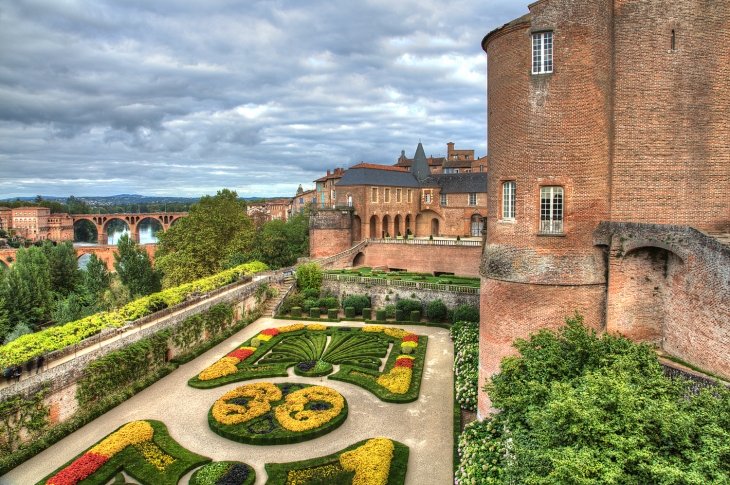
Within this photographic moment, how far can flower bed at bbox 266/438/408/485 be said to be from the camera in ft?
47.8

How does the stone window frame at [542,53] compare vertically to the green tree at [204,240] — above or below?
above

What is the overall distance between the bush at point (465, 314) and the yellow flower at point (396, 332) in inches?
157

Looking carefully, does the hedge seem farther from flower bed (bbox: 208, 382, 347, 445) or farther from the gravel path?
flower bed (bbox: 208, 382, 347, 445)

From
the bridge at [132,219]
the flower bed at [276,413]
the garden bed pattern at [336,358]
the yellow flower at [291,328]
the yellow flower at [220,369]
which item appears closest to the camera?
the flower bed at [276,413]

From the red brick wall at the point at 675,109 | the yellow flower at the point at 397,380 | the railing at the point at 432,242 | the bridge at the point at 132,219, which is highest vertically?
the red brick wall at the point at 675,109

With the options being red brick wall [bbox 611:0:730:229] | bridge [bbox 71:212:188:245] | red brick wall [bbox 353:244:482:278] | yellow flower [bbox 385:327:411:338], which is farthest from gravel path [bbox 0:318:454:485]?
bridge [bbox 71:212:188:245]

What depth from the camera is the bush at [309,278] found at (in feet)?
129

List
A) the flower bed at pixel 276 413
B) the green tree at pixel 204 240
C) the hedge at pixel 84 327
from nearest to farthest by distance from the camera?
the flower bed at pixel 276 413
the hedge at pixel 84 327
the green tree at pixel 204 240

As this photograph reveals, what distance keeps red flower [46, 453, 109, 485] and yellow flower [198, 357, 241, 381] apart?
7241mm

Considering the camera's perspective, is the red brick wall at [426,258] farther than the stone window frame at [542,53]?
Yes

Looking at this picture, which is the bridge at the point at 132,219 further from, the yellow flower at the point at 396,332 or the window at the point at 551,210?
the window at the point at 551,210

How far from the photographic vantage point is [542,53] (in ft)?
45.8

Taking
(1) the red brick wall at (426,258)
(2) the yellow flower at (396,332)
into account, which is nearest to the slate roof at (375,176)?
(1) the red brick wall at (426,258)

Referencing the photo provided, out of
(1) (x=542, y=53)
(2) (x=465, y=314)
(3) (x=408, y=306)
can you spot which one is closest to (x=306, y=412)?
(2) (x=465, y=314)
